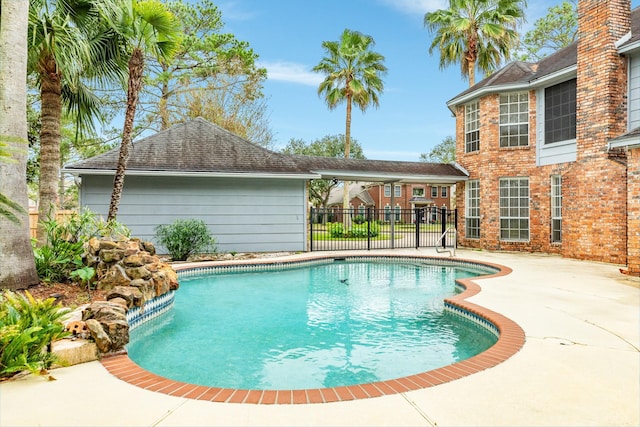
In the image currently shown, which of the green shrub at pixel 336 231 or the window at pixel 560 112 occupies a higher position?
the window at pixel 560 112

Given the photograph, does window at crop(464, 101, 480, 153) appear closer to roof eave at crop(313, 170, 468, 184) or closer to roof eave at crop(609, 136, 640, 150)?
roof eave at crop(313, 170, 468, 184)

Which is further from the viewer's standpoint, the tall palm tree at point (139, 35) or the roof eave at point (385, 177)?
the roof eave at point (385, 177)

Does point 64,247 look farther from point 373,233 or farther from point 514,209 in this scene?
point 373,233

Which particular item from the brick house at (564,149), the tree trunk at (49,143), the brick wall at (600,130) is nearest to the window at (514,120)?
the brick house at (564,149)

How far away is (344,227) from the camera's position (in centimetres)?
2331

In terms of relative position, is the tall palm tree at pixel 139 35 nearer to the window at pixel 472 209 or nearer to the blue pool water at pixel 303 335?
the blue pool water at pixel 303 335

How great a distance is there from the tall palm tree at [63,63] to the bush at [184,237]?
11.0 ft

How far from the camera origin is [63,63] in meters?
7.76

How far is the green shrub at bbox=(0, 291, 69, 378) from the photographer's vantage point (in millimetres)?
3363

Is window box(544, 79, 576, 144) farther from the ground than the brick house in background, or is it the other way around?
window box(544, 79, 576, 144)

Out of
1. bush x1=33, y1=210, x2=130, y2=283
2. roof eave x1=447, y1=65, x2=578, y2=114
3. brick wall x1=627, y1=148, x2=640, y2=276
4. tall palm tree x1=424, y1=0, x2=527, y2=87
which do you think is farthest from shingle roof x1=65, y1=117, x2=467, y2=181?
tall palm tree x1=424, y1=0, x2=527, y2=87

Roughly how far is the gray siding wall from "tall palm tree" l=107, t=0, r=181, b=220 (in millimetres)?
2988

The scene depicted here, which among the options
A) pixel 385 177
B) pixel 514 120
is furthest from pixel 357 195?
pixel 514 120

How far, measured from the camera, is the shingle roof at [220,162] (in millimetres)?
12398
